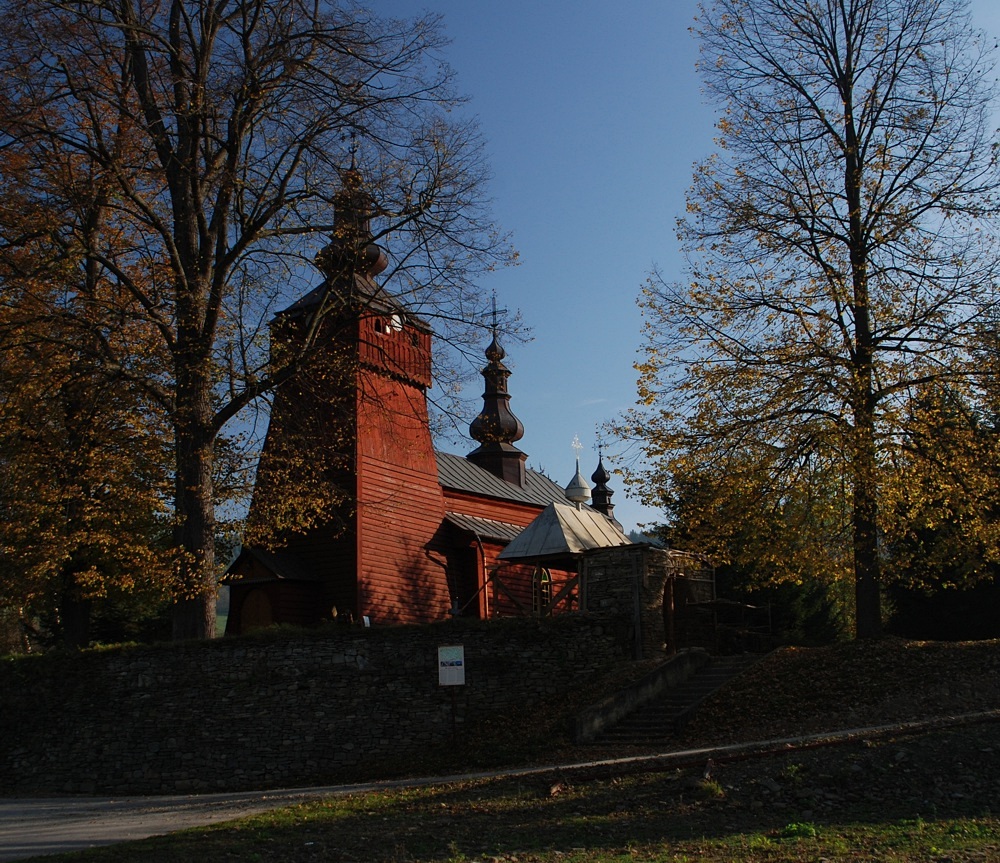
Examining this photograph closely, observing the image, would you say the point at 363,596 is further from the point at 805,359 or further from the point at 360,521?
the point at 805,359

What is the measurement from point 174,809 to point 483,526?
1976 centimetres

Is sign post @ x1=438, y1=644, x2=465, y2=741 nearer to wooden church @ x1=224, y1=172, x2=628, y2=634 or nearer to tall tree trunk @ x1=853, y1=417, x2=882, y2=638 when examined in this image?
wooden church @ x1=224, y1=172, x2=628, y2=634

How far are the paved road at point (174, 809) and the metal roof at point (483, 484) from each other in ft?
61.7

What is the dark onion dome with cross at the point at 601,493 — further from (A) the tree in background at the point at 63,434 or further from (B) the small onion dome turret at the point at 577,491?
(A) the tree in background at the point at 63,434

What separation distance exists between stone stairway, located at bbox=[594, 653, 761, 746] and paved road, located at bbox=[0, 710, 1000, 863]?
72.6 inches

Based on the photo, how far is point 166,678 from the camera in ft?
61.8

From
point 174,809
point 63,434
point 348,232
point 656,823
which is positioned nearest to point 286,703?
point 174,809

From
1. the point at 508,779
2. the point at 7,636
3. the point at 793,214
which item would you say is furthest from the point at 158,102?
the point at 7,636

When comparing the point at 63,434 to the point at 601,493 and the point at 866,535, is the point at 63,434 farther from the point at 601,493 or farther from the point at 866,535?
the point at 601,493

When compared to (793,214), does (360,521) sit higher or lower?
lower

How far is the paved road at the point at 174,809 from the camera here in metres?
10.4

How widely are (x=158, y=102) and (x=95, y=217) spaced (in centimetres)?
246

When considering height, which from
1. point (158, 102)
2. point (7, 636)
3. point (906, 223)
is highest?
point (158, 102)

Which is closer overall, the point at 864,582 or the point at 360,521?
the point at 864,582
